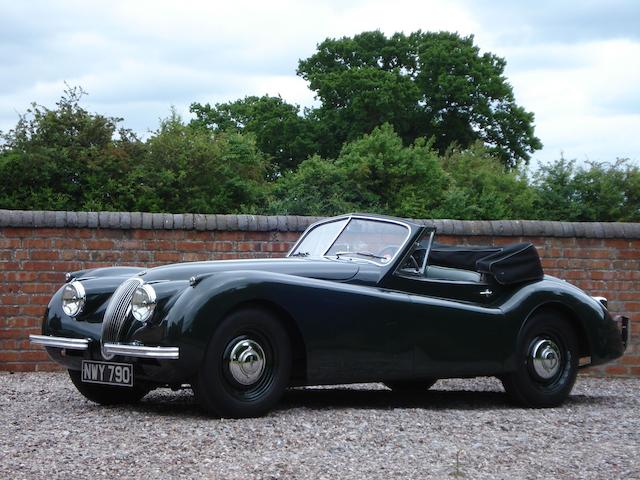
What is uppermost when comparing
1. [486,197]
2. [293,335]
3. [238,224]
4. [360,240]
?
[486,197]

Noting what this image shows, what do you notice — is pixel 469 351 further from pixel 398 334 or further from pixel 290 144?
pixel 290 144

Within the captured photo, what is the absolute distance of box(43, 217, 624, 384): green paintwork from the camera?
22.0 ft

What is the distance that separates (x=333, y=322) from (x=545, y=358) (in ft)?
6.84

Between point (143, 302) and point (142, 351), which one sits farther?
point (143, 302)

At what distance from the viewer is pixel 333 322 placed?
7215 mm

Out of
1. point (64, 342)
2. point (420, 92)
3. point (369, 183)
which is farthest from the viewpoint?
point (420, 92)

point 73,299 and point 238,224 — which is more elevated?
point 238,224

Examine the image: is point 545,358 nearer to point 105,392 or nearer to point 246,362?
point 246,362

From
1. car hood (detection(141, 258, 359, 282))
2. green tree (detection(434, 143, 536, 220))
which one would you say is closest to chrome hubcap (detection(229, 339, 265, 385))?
car hood (detection(141, 258, 359, 282))

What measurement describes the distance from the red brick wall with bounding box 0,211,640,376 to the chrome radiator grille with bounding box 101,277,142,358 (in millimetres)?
3539

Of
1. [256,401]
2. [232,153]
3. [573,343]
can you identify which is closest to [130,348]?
[256,401]

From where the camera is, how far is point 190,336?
21.6 feet

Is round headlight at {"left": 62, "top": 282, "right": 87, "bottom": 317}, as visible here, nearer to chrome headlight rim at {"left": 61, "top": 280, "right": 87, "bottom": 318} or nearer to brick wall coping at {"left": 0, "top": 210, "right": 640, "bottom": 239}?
chrome headlight rim at {"left": 61, "top": 280, "right": 87, "bottom": 318}

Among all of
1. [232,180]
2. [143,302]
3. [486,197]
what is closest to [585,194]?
[486,197]
